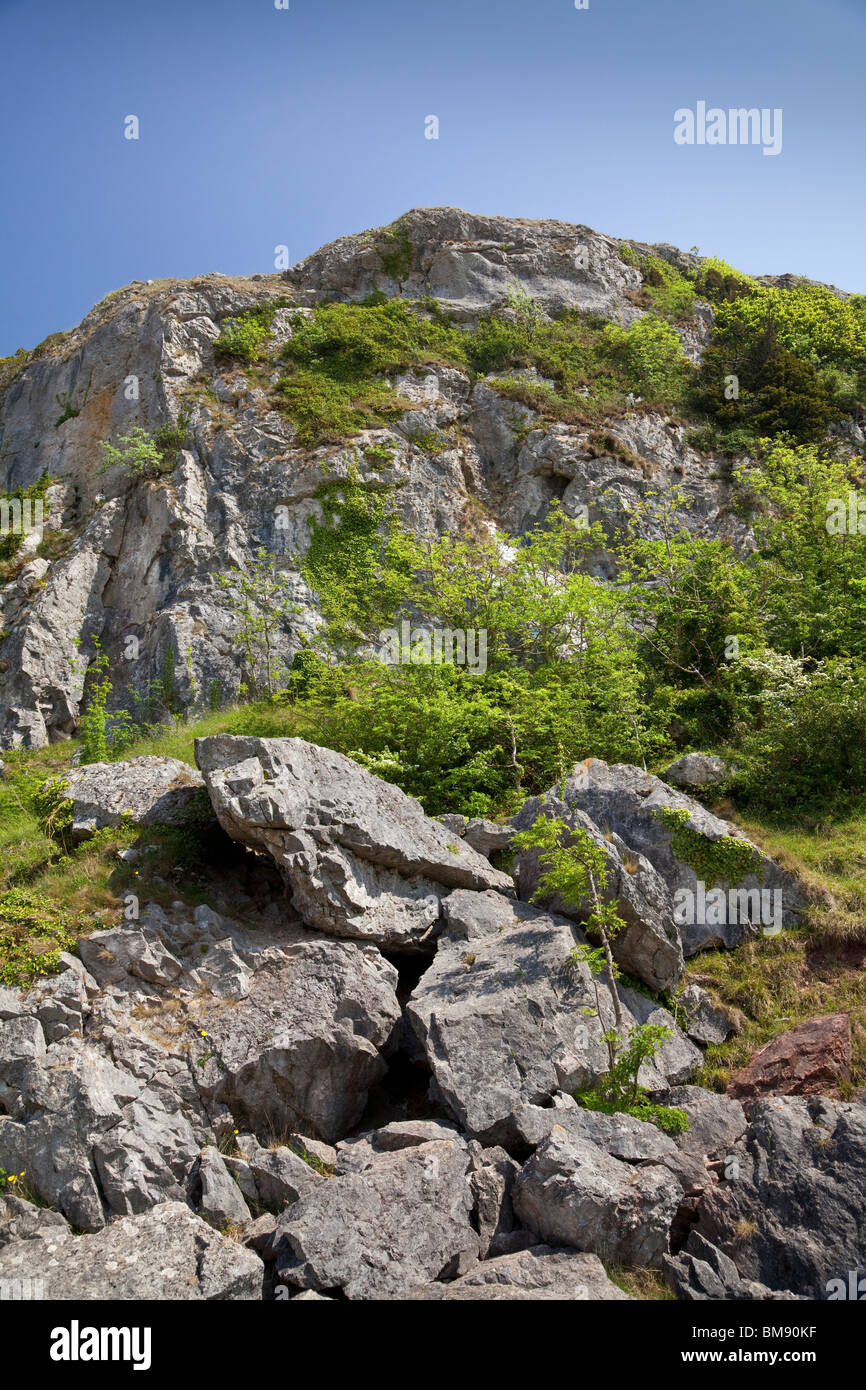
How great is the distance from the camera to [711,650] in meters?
17.0

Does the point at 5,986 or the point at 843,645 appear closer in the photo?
the point at 5,986

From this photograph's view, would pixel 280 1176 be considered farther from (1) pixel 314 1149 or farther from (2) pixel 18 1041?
(2) pixel 18 1041

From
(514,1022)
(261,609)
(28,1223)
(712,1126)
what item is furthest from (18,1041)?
(261,609)

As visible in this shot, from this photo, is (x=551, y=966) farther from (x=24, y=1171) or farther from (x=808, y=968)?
(x=24, y=1171)

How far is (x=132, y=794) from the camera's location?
10.8 m

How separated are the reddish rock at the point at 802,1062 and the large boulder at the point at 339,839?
3.77 meters

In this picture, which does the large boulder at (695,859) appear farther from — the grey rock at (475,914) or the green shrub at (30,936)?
the green shrub at (30,936)

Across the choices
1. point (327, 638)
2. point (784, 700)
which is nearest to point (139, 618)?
point (327, 638)

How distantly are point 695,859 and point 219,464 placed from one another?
19.2 m

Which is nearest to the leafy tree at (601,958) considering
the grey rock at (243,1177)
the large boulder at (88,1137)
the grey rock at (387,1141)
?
the grey rock at (387,1141)

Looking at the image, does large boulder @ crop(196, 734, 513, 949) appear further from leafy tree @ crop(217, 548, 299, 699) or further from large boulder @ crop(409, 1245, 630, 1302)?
leafy tree @ crop(217, 548, 299, 699)

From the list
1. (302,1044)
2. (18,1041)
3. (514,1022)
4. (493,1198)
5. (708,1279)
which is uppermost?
(18,1041)

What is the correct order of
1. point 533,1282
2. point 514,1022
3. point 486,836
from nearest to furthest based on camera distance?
point 533,1282 < point 514,1022 < point 486,836

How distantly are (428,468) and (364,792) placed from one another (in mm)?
17115
